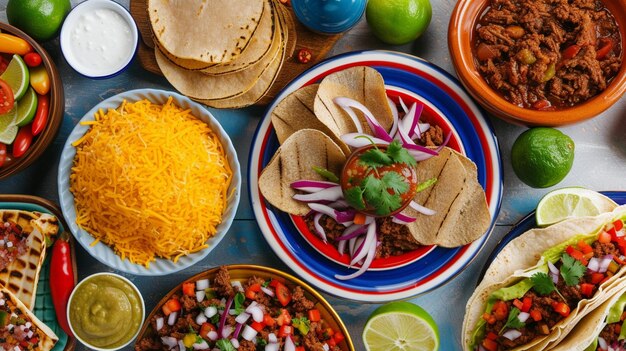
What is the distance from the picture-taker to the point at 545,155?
10.2ft

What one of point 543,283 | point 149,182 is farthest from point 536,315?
point 149,182

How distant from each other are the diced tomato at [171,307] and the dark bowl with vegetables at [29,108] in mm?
1022

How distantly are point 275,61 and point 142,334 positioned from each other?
1553mm

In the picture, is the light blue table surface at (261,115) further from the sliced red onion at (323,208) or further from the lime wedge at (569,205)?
the sliced red onion at (323,208)

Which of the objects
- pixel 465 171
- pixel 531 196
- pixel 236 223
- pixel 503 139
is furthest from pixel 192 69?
pixel 531 196

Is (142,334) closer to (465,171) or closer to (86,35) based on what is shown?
(86,35)

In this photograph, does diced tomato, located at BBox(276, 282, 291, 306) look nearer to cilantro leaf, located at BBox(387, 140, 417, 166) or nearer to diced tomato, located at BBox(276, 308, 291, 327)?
diced tomato, located at BBox(276, 308, 291, 327)

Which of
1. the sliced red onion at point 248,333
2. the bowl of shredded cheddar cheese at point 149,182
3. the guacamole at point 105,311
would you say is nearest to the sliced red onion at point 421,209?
the bowl of shredded cheddar cheese at point 149,182

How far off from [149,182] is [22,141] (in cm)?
75

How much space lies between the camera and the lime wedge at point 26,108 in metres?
3.26

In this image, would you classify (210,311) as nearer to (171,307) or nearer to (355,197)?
(171,307)

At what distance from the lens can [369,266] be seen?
3295mm

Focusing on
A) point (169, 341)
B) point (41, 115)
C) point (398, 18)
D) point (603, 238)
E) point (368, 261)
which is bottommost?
point (169, 341)

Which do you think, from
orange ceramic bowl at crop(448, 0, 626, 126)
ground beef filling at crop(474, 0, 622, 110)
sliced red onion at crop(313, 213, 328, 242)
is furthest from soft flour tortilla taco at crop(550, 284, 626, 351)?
sliced red onion at crop(313, 213, 328, 242)
